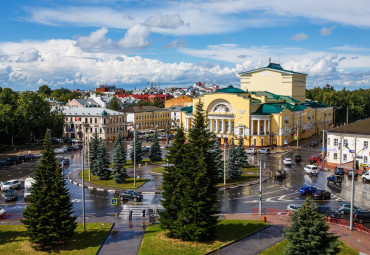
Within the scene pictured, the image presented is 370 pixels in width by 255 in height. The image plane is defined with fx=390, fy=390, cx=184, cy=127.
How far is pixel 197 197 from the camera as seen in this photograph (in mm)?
28750

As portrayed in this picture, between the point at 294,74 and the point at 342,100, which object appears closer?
the point at 294,74

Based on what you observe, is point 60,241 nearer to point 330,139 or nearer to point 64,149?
point 330,139

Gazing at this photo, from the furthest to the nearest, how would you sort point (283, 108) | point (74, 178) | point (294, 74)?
point (294, 74) → point (283, 108) → point (74, 178)

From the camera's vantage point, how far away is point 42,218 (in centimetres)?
2762

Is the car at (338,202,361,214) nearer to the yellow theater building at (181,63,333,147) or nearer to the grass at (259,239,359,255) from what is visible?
the grass at (259,239,359,255)

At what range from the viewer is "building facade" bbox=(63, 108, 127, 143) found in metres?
98.2

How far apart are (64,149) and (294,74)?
206 feet

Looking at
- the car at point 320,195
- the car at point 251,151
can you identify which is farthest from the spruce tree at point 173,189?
the car at point 251,151

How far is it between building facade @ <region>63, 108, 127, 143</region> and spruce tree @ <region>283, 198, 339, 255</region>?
77.1m

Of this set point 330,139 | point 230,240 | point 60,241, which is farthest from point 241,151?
point 60,241

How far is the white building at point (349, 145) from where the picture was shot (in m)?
59.4

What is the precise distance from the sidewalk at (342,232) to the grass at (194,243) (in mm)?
1319

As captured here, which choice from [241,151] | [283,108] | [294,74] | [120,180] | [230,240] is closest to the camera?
[230,240]

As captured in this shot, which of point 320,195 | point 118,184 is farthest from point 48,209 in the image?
point 320,195
